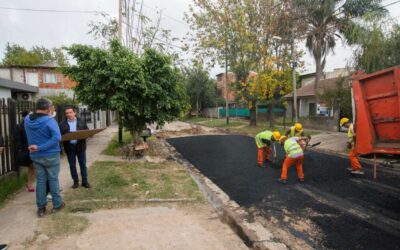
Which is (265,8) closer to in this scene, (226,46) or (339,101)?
(226,46)

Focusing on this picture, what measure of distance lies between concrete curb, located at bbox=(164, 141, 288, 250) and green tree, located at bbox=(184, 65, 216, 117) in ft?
123

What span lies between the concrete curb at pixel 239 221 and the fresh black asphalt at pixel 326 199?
249mm

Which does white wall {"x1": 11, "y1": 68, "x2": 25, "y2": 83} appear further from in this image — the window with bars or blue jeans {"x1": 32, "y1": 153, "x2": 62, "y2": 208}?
blue jeans {"x1": 32, "y1": 153, "x2": 62, "y2": 208}

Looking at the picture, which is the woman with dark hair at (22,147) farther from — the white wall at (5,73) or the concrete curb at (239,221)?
the white wall at (5,73)

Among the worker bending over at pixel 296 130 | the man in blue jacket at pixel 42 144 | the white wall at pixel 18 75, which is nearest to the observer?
the man in blue jacket at pixel 42 144

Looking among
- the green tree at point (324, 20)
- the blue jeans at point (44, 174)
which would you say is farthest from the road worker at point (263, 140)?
the green tree at point (324, 20)

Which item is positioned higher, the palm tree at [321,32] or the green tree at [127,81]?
the palm tree at [321,32]

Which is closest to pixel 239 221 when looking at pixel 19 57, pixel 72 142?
pixel 72 142

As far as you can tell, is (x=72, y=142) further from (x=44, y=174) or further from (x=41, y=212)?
(x=41, y=212)

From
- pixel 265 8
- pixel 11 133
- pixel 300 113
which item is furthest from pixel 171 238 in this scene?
pixel 300 113

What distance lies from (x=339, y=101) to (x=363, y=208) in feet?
39.6

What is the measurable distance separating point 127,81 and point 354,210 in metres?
6.74

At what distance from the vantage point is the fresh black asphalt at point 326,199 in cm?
427

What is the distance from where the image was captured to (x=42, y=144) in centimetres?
459
